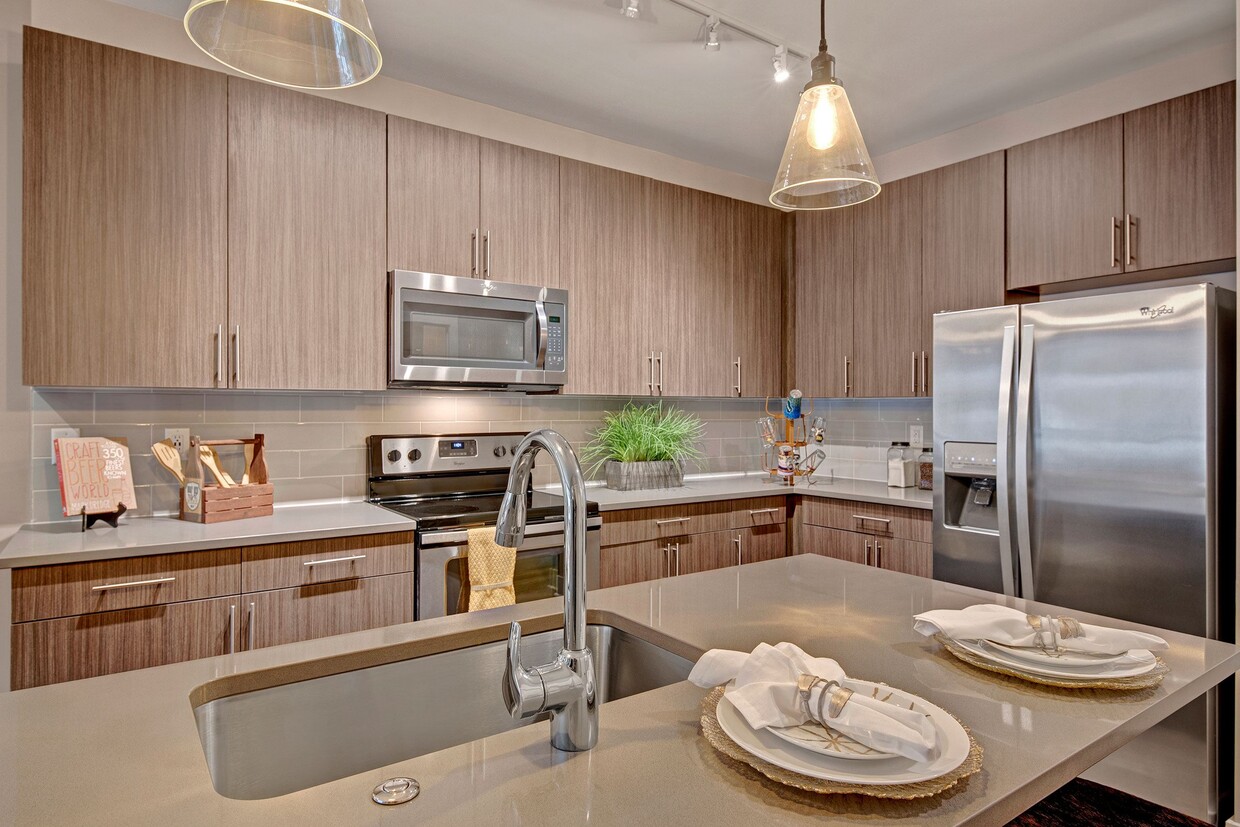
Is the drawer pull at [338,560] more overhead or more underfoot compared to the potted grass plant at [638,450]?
more underfoot

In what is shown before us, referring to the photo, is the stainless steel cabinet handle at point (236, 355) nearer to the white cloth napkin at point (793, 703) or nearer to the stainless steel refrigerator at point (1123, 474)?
the white cloth napkin at point (793, 703)

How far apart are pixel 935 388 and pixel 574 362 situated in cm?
150

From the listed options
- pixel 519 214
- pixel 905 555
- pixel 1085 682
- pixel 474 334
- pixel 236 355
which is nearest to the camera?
pixel 1085 682

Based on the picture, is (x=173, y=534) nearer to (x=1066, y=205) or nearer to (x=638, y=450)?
(x=638, y=450)

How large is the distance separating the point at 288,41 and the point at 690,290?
2.51m

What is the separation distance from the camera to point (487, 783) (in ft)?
2.45

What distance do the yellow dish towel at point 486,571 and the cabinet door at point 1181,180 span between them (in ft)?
8.34

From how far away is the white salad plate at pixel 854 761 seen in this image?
73 cm

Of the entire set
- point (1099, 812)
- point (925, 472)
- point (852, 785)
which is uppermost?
point (925, 472)

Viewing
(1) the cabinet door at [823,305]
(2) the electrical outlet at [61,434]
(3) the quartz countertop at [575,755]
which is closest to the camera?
(3) the quartz countertop at [575,755]

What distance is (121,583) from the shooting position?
6.27 feet

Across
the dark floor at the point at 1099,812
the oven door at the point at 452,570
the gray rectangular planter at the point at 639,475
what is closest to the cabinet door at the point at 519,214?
the gray rectangular planter at the point at 639,475

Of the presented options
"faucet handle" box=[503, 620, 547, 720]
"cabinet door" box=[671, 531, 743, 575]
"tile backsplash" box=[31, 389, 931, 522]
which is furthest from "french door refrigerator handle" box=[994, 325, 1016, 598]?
"faucet handle" box=[503, 620, 547, 720]

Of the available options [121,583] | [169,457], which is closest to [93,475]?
[169,457]
